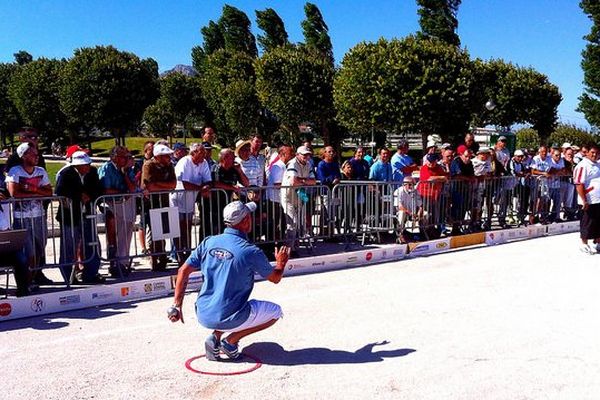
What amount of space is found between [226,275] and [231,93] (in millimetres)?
47064

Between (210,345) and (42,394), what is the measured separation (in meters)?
1.37

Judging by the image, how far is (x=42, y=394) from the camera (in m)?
4.59

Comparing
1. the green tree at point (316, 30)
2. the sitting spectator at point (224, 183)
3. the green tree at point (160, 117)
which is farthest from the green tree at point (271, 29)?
the sitting spectator at point (224, 183)

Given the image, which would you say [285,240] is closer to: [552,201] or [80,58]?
[552,201]

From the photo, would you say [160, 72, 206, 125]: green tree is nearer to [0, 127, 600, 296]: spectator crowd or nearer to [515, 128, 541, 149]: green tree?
[515, 128, 541, 149]: green tree

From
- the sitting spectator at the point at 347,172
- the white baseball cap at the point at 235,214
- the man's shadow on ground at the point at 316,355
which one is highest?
the sitting spectator at the point at 347,172

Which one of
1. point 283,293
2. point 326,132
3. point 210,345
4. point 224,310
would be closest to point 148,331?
point 210,345

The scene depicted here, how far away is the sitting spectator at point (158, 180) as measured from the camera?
859 centimetres

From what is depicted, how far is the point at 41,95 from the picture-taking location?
57375mm

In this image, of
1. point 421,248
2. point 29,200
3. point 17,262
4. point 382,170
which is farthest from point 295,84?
point 17,262

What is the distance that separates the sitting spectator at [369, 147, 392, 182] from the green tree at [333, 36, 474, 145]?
24.3 metres

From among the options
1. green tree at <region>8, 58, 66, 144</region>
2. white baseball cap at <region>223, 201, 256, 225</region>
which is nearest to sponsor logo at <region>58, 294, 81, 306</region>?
white baseball cap at <region>223, 201, 256, 225</region>

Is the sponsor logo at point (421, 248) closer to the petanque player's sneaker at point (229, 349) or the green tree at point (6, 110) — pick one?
the petanque player's sneaker at point (229, 349)

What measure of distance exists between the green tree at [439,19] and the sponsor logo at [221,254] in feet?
161
